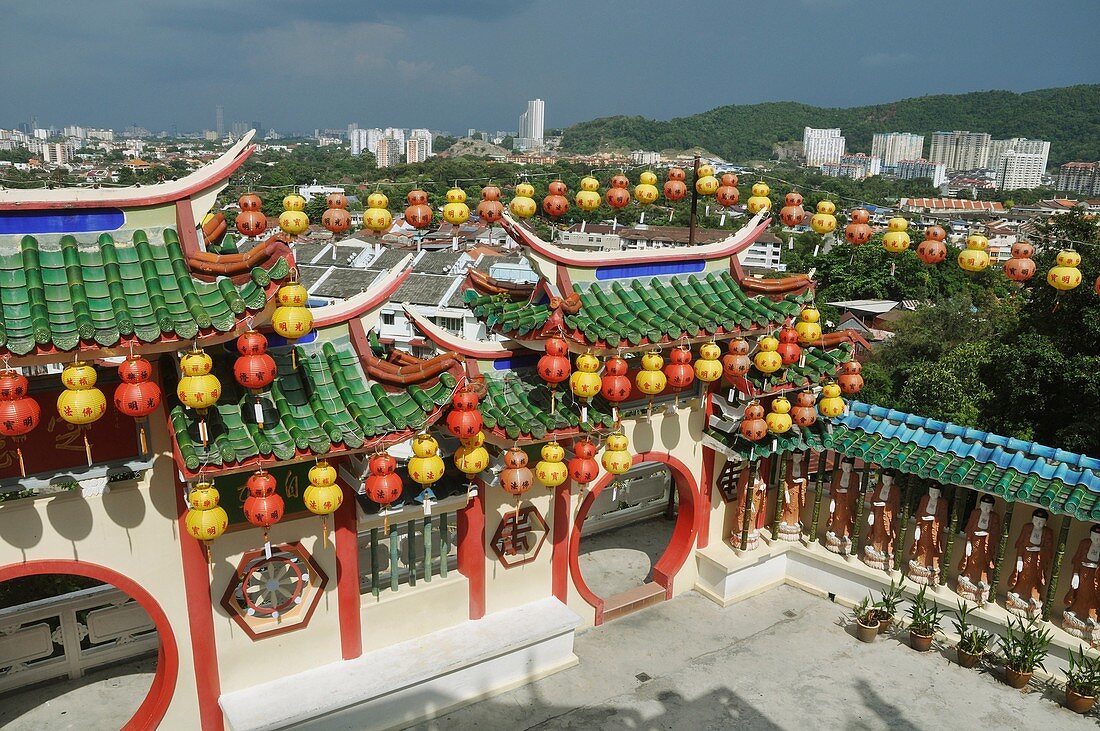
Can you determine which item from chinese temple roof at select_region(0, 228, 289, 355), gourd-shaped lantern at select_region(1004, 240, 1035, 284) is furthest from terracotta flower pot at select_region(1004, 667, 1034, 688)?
chinese temple roof at select_region(0, 228, 289, 355)

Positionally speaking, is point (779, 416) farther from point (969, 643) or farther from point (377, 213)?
point (377, 213)

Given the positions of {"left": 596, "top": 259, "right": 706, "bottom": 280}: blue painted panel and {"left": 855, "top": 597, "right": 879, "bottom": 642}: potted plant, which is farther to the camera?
{"left": 855, "top": 597, "right": 879, "bottom": 642}: potted plant

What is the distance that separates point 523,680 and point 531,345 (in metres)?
3.73

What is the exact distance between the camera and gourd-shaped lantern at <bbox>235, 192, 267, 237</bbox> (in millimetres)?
6566

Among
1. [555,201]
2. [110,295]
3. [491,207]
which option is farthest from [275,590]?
[555,201]

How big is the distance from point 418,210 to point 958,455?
6.94 meters

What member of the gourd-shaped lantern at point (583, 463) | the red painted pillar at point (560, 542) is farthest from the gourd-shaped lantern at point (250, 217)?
the red painted pillar at point (560, 542)

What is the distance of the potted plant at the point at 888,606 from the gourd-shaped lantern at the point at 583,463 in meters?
4.36

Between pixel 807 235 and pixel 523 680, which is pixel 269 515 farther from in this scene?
pixel 807 235

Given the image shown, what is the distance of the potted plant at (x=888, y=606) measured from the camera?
9.55m

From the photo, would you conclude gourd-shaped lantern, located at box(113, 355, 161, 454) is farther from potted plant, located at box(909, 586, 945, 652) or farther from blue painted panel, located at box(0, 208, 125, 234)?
potted plant, located at box(909, 586, 945, 652)

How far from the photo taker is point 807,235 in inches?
2798

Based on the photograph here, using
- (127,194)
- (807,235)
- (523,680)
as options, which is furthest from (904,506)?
(807,235)

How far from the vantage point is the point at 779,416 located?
31.2 ft
